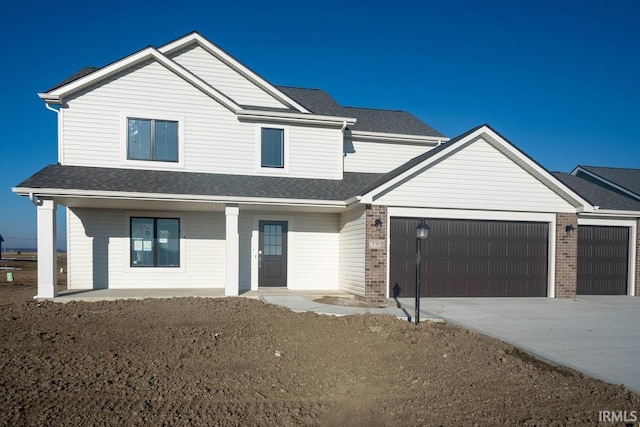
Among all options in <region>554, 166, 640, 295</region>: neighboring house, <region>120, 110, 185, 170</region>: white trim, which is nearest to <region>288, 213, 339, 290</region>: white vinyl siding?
<region>120, 110, 185, 170</region>: white trim

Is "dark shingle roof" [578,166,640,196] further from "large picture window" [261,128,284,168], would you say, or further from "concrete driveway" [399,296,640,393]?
"large picture window" [261,128,284,168]

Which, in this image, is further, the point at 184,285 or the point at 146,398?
the point at 184,285

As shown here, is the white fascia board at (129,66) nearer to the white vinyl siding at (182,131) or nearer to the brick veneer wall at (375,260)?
the white vinyl siding at (182,131)

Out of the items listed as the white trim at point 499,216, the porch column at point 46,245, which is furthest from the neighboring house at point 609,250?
the porch column at point 46,245

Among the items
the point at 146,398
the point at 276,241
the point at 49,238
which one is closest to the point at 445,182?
the point at 276,241

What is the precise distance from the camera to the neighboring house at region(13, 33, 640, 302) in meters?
11.6

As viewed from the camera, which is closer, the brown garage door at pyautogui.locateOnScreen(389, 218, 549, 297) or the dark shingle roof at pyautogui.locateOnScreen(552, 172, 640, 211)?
the brown garage door at pyautogui.locateOnScreen(389, 218, 549, 297)

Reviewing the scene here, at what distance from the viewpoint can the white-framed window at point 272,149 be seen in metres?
13.3

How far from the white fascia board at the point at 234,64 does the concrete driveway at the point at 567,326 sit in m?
7.66

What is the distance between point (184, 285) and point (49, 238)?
3.98 m

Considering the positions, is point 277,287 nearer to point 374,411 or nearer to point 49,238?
point 49,238

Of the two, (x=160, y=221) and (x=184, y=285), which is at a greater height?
(x=160, y=221)

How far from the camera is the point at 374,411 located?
4.42m

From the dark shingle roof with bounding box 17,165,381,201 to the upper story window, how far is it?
1.98 ft
